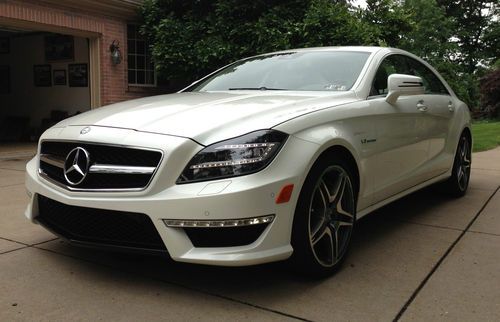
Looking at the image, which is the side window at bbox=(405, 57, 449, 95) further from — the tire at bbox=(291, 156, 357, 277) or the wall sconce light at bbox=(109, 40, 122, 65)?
the wall sconce light at bbox=(109, 40, 122, 65)

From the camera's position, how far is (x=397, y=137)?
13.0 feet

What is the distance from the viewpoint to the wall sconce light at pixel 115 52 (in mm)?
11250

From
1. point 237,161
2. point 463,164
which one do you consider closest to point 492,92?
point 463,164

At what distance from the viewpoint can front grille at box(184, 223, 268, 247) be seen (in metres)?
2.67

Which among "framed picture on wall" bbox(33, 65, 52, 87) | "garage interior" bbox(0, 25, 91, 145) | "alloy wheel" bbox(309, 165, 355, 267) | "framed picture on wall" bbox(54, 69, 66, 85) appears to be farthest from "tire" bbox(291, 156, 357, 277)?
"framed picture on wall" bbox(33, 65, 52, 87)

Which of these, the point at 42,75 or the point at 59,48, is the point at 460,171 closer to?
the point at 59,48

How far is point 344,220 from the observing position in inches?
131

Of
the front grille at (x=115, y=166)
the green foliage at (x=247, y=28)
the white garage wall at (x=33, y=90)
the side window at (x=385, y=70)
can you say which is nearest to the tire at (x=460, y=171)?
the side window at (x=385, y=70)

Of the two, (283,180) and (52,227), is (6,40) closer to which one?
(52,227)

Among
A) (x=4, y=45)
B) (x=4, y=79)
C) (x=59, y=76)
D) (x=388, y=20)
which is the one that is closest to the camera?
→ (x=388, y=20)

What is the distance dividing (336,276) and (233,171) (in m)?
1.08

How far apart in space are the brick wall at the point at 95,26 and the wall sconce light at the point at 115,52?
0.08m

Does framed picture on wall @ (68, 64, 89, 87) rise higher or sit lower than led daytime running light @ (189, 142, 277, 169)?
higher

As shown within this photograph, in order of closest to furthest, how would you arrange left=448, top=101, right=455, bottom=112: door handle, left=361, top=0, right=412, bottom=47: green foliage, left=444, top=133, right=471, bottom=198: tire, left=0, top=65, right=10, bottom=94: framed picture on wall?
left=448, top=101, right=455, bottom=112: door handle, left=444, top=133, right=471, bottom=198: tire, left=361, top=0, right=412, bottom=47: green foliage, left=0, top=65, right=10, bottom=94: framed picture on wall
